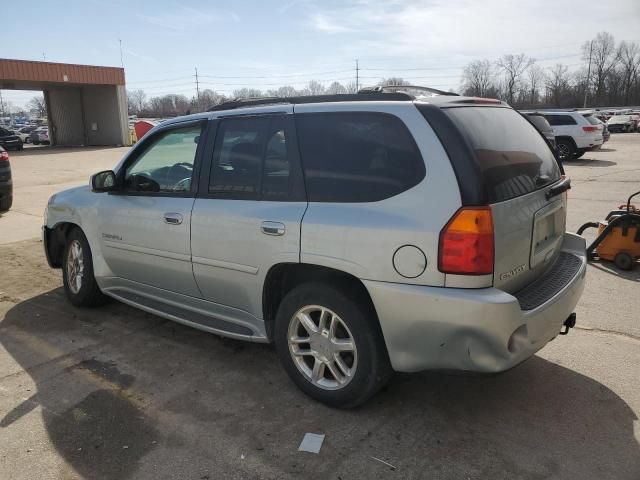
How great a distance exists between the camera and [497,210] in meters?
2.63

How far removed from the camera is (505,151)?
292 cm

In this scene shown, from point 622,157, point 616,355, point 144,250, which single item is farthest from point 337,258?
point 622,157

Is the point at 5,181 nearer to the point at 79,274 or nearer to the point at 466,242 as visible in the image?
the point at 79,274

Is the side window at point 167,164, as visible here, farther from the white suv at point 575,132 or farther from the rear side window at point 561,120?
the rear side window at point 561,120

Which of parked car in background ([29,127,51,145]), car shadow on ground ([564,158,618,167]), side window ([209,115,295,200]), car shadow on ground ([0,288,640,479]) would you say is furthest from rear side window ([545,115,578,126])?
parked car in background ([29,127,51,145])

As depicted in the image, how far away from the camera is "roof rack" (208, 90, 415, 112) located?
2961 millimetres

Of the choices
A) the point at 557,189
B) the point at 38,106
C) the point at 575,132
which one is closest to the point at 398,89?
the point at 557,189

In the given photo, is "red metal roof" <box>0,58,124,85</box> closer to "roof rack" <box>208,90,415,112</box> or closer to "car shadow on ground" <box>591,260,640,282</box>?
"roof rack" <box>208,90,415,112</box>

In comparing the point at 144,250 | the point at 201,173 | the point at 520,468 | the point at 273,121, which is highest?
the point at 273,121

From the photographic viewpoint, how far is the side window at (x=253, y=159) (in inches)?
127

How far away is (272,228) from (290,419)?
1.14 m

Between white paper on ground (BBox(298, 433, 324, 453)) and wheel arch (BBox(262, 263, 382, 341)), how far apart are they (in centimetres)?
68

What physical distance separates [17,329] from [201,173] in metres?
2.33

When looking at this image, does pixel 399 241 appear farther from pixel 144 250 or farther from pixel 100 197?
pixel 100 197
